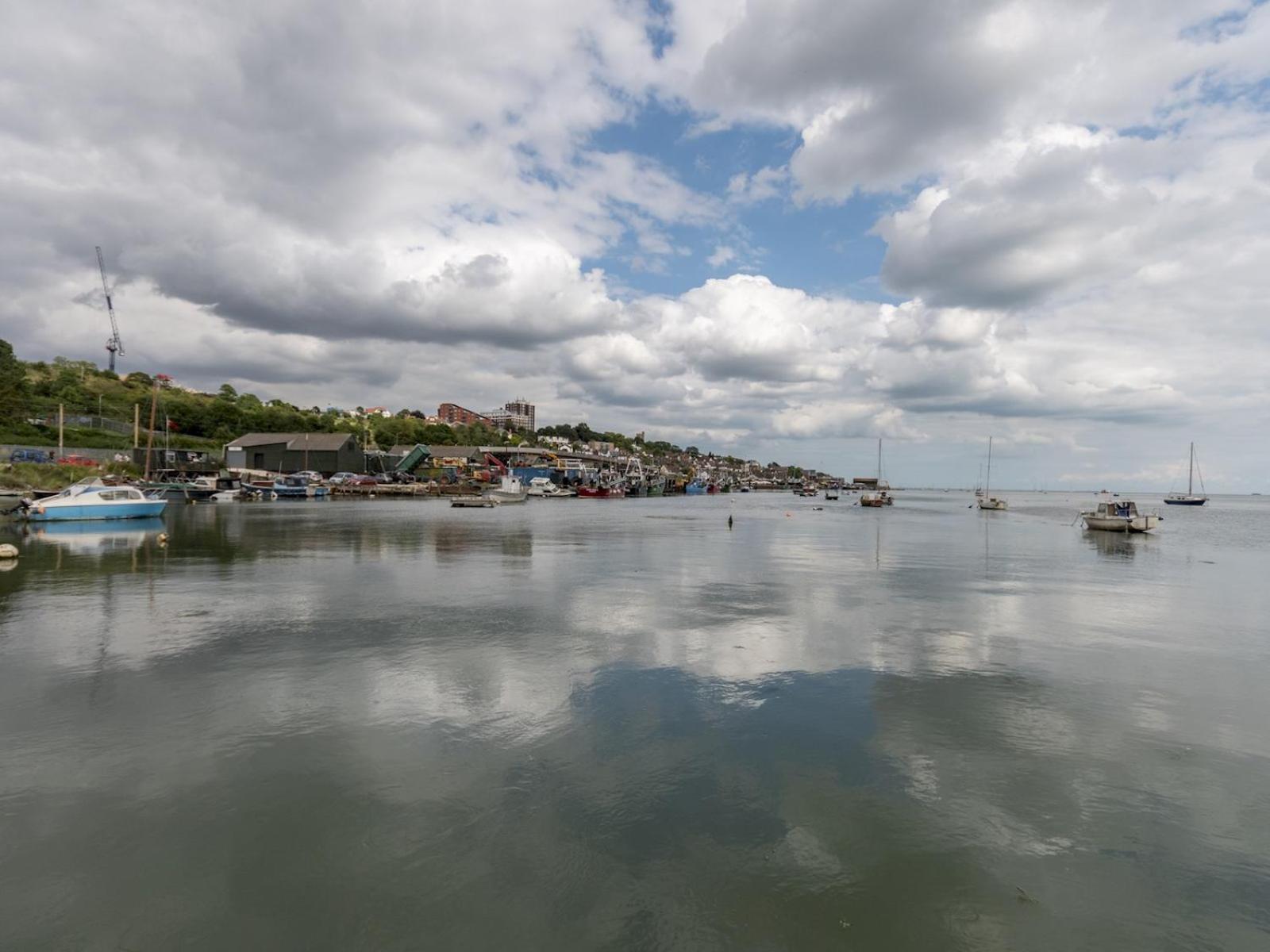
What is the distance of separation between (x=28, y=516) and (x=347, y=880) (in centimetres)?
5682

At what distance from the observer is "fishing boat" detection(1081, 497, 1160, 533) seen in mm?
57969

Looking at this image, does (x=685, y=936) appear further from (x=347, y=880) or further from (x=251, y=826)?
(x=251, y=826)

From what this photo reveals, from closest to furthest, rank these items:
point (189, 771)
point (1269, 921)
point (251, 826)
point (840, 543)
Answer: point (1269, 921) → point (251, 826) → point (189, 771) → point (840, 543)

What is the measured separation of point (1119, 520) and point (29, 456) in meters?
125

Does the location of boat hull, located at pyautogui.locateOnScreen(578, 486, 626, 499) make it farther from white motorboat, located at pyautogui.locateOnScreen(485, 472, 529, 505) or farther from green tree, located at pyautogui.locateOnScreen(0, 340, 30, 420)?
green tree, located at pyautogui.locateOnScreen(0, 340, 30, 420)

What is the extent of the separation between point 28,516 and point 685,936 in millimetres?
59765

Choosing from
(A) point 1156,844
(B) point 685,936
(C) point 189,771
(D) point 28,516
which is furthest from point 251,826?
(D) point 28,516

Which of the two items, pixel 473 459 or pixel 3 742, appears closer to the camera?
pixel 3 742

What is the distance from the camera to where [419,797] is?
26.6 feet

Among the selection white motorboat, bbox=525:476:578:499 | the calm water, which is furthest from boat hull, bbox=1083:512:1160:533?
white motorboat, bbox=525:476:578:499

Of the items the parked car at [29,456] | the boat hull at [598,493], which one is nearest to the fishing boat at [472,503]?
the boat hull at [598,493]

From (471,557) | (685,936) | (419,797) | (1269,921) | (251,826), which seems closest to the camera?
(685,936)

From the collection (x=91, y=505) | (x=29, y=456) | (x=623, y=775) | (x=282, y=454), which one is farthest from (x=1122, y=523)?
(x=282, y=454)

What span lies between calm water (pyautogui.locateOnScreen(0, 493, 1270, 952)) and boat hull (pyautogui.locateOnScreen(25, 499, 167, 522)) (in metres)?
33.0
